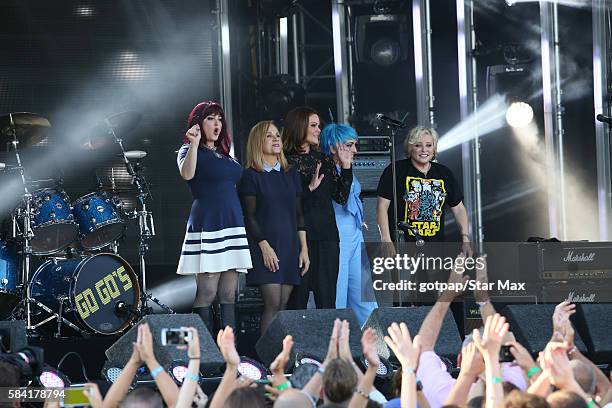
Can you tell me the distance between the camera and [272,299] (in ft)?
22.8

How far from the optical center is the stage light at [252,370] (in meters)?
6.25

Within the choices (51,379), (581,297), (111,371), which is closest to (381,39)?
(581,297)

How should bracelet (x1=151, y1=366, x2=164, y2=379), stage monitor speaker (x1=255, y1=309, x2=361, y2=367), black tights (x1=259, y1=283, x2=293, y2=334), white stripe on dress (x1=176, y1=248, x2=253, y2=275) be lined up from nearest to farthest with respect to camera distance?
1. bracelet (x1=151, y1=366, x2=164, y2=379)
2. stage monitor speaker (x1=255, y1=309, x2=361, y2=367)
3. white stripe on dress (x1=176, y1=248, x2=253, y2=275)
4. black tights (x1=259, y1=283, x2=293, y2=334)

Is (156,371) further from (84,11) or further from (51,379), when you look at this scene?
(84,11)

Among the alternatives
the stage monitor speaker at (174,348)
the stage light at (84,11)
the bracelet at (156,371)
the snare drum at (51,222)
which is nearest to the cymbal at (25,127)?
the snare drum at (51,222)

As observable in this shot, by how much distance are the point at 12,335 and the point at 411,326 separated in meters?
2.12

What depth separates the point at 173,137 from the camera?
30.5ft

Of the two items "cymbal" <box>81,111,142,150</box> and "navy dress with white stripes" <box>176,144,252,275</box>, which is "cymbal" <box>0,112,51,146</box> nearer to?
"cymbal" <box>81,111,142,150</box>

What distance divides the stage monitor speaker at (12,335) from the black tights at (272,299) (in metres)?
1.35

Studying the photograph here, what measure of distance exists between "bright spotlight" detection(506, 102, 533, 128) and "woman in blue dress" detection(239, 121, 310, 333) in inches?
155

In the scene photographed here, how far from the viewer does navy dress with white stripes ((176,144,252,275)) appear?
268 inches

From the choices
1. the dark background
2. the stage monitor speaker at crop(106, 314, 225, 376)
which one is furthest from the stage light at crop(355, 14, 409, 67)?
the stage monitor speaker at crop(106, 314, 225, 376)

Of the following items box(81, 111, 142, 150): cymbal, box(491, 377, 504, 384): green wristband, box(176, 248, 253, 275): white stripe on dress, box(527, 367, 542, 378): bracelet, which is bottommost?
box(527, 367, 542, 378): bracelet

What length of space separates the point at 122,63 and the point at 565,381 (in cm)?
584
